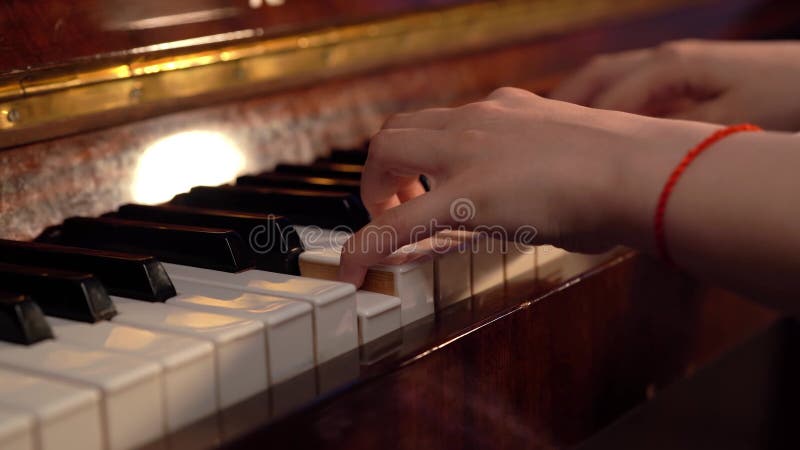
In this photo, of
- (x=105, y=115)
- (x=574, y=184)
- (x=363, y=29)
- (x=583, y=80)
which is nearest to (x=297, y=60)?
(x=363, y=29)

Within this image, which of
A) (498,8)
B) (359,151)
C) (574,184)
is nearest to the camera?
(574,184)

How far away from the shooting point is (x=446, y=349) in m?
0.76

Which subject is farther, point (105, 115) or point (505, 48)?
point (505, 48)

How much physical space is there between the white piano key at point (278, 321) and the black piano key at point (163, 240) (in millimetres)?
81

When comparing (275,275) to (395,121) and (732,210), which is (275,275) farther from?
(732,210)

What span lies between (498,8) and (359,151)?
410mm

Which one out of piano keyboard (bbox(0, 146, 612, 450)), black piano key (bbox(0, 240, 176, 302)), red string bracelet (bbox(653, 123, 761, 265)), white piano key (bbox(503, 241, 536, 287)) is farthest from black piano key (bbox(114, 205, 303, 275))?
red string bracelet (bbox(653, 123, 761, 265))

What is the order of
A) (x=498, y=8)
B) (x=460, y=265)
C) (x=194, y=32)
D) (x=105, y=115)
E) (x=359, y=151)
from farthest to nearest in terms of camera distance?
(x=498, y=8) < (x=359, y=151) < (x=194, y=32) < (x=105, y=115) < (x=460, y=265)

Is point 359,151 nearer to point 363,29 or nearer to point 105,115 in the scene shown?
point 363,29

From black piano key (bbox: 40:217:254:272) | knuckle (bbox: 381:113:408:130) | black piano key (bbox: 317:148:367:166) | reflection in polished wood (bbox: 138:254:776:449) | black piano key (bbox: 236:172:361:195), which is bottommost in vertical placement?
reflection in polished wood (bbox: 138:254:776:449)

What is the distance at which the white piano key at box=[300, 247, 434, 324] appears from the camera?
0.79m

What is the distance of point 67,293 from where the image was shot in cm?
70

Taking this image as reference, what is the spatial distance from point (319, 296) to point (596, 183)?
0.24 metres

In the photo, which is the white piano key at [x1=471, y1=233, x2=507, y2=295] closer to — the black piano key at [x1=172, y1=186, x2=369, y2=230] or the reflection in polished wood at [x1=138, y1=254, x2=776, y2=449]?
the reflection in polished wood at [x1=138, y1=254, x2=776, y2=449]
